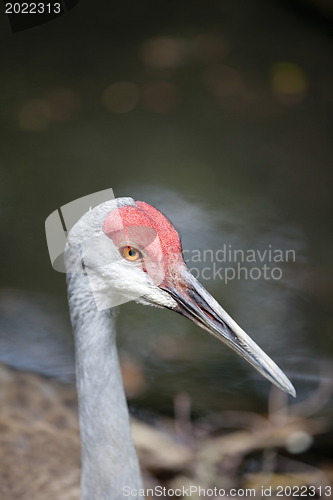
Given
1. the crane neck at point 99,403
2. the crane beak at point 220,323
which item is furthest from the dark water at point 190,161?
the crane beak at point 220,323

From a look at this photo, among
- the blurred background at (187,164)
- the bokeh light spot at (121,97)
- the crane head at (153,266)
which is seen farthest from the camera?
the bokeh light spot at (121,97)

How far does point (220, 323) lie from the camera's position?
0.99m

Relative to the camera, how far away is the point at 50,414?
137 centimetres

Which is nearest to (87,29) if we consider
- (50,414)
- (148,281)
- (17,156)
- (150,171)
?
(17,156)

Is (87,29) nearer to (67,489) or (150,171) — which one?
(150,171)

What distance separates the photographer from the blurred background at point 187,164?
5.20 ft

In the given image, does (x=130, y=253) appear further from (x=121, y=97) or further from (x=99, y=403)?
(x=121, y=97)


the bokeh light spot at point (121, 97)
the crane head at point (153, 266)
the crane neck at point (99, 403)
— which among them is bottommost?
the crane neck at point (99, 403)

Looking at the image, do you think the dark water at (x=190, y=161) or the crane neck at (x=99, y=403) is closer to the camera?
the crane neck at (x=99, y=403)

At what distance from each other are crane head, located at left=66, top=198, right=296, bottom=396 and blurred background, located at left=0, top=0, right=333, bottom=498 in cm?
61

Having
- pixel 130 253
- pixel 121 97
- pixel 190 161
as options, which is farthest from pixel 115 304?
pixel 190 161

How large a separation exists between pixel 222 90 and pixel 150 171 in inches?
15.6

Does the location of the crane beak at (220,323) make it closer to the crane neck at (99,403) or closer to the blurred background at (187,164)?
the crane neck at (99,403)

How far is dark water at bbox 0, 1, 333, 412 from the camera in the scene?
63.0 inches
